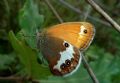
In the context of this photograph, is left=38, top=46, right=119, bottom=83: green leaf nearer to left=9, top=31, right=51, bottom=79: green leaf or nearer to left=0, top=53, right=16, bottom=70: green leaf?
left=9, top=31, right=51, bottom=79: green leaf

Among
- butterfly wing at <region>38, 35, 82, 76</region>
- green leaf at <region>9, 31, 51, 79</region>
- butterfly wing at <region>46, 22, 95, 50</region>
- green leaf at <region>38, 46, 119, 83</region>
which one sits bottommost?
green leaf at <region>38, 46, 119, 83</region>

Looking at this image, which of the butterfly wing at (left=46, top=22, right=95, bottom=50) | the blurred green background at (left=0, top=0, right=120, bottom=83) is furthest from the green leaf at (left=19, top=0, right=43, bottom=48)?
the butterfly wing at (left=46, top=22, right=95, bottom=50)

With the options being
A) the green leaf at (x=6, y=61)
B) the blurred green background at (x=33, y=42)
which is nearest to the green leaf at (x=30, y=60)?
the blurred green background at (x=33, y=42)

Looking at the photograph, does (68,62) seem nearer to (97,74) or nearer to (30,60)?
(30,60)

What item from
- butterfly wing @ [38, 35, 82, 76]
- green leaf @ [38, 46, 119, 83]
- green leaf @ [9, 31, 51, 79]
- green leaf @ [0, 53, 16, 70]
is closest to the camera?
butterfly wing @ [38, 35, 82, 76]

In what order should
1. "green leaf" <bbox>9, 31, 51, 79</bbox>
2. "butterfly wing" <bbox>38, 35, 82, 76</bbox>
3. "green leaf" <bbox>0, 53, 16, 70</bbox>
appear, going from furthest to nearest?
"green leaf" <bbox>0, 53, 16, 70</bbox>
"green leaf" <bbox>9, 31, 51, 79</bbox>
"butterfly wing" <bbox>38, 35, 82, 76</bbox>

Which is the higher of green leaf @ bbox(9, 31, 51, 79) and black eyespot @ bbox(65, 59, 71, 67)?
black eyespot @ bbox(65, 59, 71, 67)

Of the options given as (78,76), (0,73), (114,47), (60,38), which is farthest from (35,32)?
(114,47)
